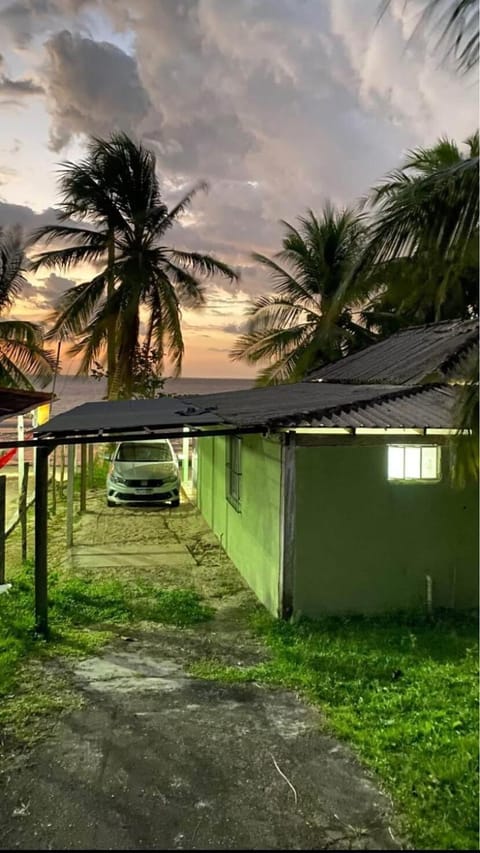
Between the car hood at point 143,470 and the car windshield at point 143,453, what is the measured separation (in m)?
0.16

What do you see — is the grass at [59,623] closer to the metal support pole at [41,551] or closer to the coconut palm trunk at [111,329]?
the metal support pole at [41,551]

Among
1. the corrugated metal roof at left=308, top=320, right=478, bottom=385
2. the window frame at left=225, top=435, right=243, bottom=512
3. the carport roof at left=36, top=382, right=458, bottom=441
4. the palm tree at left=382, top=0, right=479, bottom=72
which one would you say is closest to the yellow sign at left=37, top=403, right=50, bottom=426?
the window frame at left=225, top=435, right=243, bottom=512

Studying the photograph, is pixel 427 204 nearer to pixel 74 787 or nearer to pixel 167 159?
pixel 74 787

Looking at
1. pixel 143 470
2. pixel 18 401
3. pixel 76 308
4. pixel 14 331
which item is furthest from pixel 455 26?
pixel 14 331

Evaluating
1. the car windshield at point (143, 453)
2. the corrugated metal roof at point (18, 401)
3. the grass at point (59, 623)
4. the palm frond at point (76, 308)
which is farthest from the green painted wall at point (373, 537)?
the palm frond at point (76, 308)

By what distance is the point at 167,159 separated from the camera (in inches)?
729

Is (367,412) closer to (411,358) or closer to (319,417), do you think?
(319,417)

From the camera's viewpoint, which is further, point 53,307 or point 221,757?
point 53,307

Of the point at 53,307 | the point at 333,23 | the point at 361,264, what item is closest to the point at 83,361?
the point at 53,307

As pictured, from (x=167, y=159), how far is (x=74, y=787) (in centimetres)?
1822

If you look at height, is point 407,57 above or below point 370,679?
above

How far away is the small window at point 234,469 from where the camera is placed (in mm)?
9625

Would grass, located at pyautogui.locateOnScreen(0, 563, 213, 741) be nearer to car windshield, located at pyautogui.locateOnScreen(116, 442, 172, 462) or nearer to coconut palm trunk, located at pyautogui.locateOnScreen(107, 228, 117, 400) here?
car windshield, located at pyautogui.locateOnScreen(116, 442, 172, 462)

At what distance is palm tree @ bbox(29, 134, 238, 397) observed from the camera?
59.6 feet
